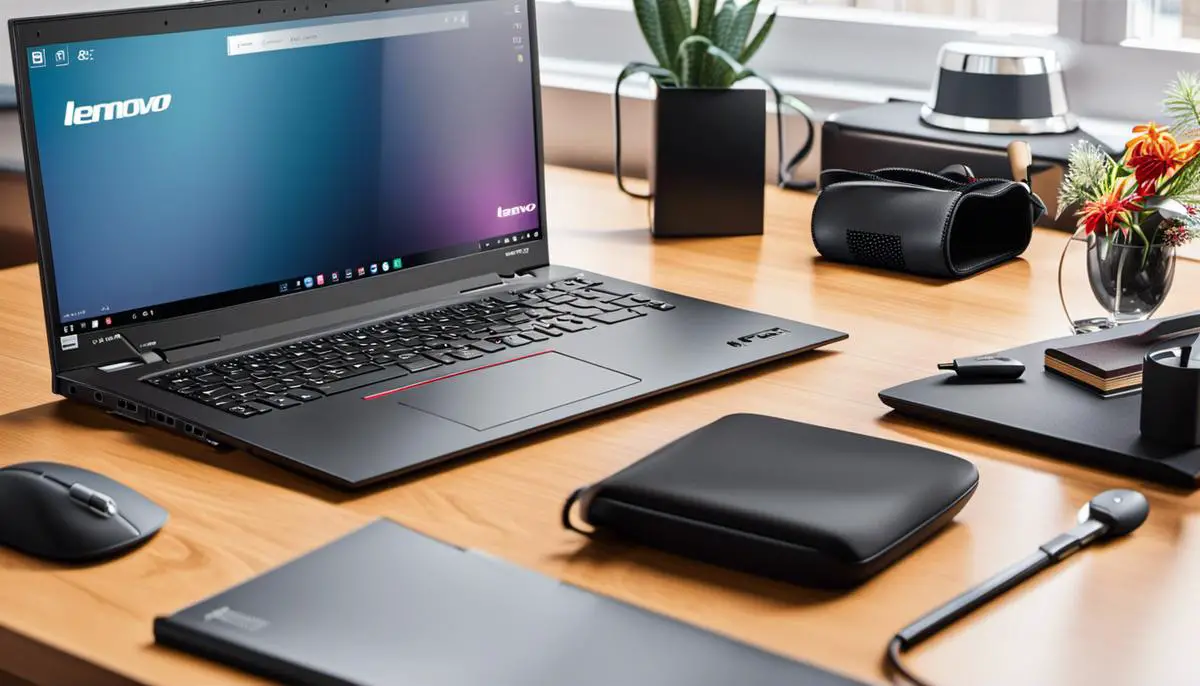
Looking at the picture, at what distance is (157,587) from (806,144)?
4.41 ft

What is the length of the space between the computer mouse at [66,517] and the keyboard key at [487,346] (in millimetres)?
385

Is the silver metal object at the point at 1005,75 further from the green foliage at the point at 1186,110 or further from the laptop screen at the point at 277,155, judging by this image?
the laptop screen at the point at 277,155

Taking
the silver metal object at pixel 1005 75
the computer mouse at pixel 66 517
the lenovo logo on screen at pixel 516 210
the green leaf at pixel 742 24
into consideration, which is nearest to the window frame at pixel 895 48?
the silver metal object at pixel 1005 75

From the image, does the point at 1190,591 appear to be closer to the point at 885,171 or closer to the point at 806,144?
the point at 885,171

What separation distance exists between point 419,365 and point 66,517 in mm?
367

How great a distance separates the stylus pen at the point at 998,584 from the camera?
777mm

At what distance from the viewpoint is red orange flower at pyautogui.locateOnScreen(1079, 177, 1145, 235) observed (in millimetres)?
1291

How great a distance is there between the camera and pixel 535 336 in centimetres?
126

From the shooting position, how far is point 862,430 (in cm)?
110

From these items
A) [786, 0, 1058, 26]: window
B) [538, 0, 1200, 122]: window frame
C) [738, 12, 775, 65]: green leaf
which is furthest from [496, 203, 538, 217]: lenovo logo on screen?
[786, 0, 1058, 26]: window

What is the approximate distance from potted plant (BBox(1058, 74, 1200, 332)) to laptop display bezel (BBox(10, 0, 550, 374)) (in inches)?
22.8

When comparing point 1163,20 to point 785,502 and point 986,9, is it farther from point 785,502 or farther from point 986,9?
point 785,502

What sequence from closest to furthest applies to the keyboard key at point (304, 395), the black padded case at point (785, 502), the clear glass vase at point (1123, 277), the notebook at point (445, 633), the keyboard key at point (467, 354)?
1. the notebook at point (445, 633)
2. the black padded case at point (785, 502)
3. the keyboard key at point (304, 395)
4. the keyboard key at point (467, 354)
5. the clear glass vase at point (1123, 277)

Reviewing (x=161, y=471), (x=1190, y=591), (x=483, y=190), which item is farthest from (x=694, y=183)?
(x=1190, y=591)
